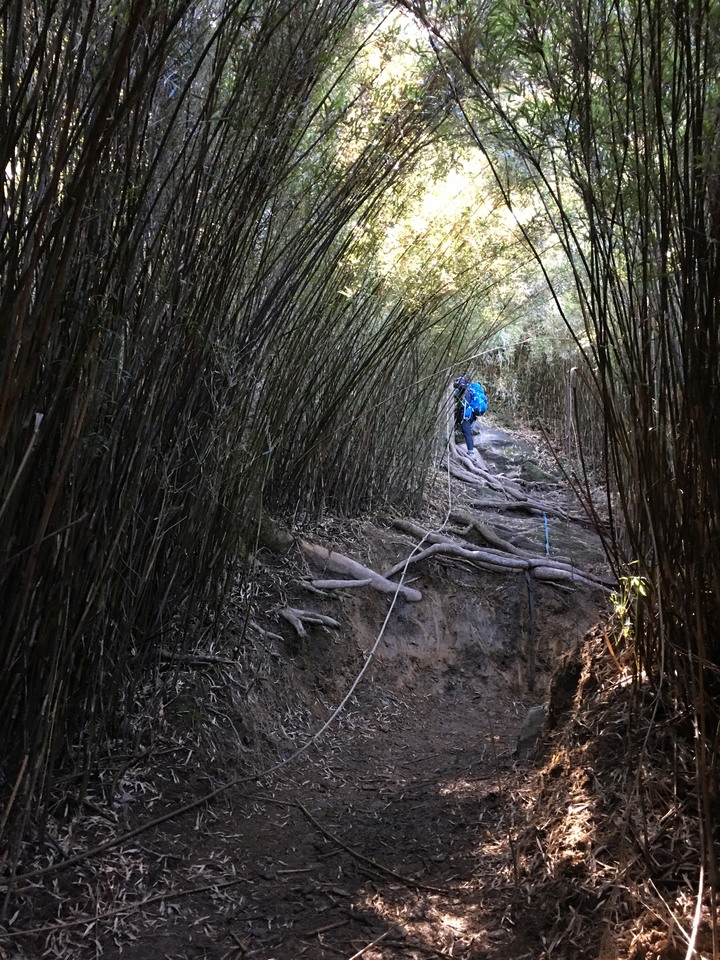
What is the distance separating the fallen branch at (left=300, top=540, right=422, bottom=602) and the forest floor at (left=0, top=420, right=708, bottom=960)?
9 cm

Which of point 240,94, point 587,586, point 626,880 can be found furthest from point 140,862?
point 587,586

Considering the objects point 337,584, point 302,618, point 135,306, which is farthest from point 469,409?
point 135,306

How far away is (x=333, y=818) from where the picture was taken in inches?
102

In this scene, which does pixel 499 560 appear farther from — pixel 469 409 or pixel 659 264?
pixel 469 409

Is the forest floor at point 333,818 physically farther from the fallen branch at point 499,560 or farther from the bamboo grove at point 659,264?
the fallen branch at point 499,560

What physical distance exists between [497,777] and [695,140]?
220 centimetres

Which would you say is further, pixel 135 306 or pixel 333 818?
pixel 333 818

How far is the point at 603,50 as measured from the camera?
176 cm

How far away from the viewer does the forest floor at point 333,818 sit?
5.90 feet

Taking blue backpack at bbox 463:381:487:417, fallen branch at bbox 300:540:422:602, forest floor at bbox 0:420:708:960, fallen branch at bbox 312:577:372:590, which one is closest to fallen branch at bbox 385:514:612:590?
fallen branch at bbox 300:540:422:602

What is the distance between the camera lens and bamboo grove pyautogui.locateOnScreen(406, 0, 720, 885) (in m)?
1.48

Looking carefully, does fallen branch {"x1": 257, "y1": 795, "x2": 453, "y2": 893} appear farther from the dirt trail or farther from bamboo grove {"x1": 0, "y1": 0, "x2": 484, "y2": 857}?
bamboo grove {"x1": 0, "y1": 0, "x2": 484, "y2": 857}

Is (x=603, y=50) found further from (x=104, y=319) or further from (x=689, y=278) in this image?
(x=104, y=319)

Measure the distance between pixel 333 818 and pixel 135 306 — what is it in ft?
5.77
